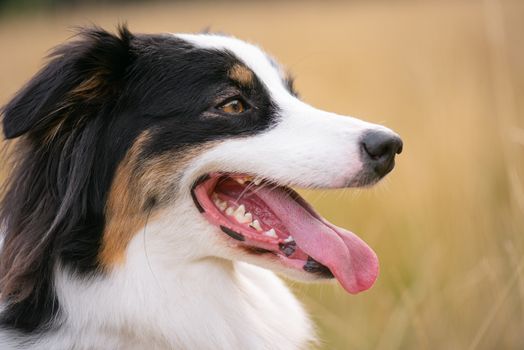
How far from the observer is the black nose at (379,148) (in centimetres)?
279

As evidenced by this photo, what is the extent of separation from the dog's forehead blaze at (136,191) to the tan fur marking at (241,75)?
0.33m

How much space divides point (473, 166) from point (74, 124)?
3.99 meters

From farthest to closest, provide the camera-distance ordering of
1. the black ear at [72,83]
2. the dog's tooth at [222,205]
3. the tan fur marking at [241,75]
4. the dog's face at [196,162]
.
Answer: the tan fur marking at [241,75] → the dog's tooth at [222,205] → the dog's face at [196,162] → the black ear at [72,83]

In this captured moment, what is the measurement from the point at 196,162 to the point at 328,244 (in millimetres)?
648

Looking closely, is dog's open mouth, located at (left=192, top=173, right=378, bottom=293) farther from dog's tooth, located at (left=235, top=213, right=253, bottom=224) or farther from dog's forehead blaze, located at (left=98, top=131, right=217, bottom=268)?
dog's forehead blaze, located at (left=98, top=131, right=217, bottom=268)

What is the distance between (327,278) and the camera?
2.94 meters

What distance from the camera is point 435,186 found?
239 inches

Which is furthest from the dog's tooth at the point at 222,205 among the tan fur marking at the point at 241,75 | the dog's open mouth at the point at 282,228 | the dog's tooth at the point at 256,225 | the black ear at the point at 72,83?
the black ear at the point at 72,83

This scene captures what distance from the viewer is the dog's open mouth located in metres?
2.91

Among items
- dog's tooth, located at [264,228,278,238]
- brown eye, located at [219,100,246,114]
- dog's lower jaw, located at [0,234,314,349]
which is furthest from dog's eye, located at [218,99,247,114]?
dog's lower jaw, located at [0,234,314,349]

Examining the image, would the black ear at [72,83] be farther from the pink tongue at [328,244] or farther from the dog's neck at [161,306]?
the pink tongue at [328,244]

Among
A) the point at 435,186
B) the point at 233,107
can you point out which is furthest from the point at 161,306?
the point at 435,186

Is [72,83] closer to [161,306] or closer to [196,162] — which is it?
[196,162]

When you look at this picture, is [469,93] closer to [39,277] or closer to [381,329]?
[381,329]
